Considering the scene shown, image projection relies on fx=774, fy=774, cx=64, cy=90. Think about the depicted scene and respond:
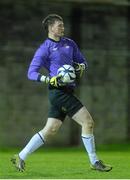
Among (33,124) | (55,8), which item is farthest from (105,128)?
(55,8)

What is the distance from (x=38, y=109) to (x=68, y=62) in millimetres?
10080

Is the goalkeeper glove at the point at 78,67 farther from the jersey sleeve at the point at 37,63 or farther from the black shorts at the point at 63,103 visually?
the jersey sleeve at the point at 37,63

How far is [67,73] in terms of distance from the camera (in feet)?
35.2

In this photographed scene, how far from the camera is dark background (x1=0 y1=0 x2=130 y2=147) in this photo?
20.7m

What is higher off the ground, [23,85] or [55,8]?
[55,8]

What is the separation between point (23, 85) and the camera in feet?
68.3

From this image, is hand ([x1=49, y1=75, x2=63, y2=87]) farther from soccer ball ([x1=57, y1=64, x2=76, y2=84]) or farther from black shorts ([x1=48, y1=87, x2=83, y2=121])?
black shorts ([x1=48, y1=87, x2=83, y2=121])

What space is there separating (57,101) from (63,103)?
0.10 metres

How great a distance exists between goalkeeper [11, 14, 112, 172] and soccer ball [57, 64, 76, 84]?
74 mm

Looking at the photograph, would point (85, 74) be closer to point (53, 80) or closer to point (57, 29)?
point (57, 29)

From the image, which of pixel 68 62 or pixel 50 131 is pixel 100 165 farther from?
pixel 68 62

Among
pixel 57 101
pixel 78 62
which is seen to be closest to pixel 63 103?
pixel 57 101

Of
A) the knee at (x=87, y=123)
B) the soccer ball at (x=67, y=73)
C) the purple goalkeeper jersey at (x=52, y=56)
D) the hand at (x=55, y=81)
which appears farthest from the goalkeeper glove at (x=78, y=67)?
the knee at (x=87, y=123)

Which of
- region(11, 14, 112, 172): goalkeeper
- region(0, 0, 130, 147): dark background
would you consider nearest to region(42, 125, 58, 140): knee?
region(11, 14, 112, 172): goalkeeper
